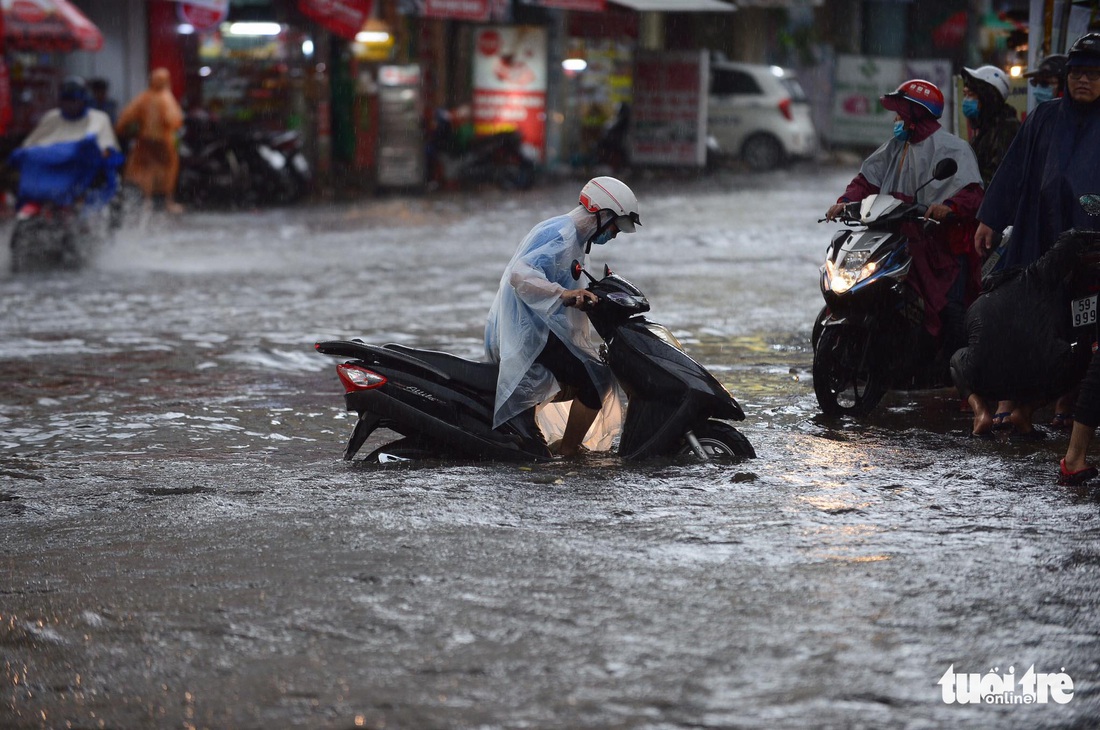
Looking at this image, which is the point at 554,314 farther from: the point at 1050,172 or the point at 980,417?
the point at 1050,172

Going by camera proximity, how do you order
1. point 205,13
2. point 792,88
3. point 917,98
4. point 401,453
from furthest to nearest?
1. point 792,88
2. point 205,13
3. point 917,98
4. point 401,453

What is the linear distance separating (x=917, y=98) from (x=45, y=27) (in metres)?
13.8

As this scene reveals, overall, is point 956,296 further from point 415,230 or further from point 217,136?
point 217,136

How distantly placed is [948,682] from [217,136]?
1876 centimetres

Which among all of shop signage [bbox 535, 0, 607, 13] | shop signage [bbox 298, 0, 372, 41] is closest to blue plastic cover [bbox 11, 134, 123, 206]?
shop signage [bbox 298, 0, 372, 41]

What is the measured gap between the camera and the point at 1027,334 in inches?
264

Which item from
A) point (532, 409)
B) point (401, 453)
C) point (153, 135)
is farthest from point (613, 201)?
point (153, 135)

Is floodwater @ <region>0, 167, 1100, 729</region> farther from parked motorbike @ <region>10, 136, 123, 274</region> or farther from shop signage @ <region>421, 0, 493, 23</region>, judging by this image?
shop signage @ <region>421, 0, 493, 23</region>

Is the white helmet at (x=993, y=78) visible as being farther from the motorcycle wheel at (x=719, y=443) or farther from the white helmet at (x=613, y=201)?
the motorcycle wheel at (x=719, y=443)

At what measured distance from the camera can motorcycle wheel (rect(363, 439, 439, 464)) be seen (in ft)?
21.6

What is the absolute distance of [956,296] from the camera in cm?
796

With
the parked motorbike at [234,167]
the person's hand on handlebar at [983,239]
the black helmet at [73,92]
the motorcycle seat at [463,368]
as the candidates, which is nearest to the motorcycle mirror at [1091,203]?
the person's hand on handlebar at [983,239]

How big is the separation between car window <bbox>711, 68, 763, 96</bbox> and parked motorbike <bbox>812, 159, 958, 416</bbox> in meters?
22.5

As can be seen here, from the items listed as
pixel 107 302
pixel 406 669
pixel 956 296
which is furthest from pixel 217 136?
pixel 406 669
